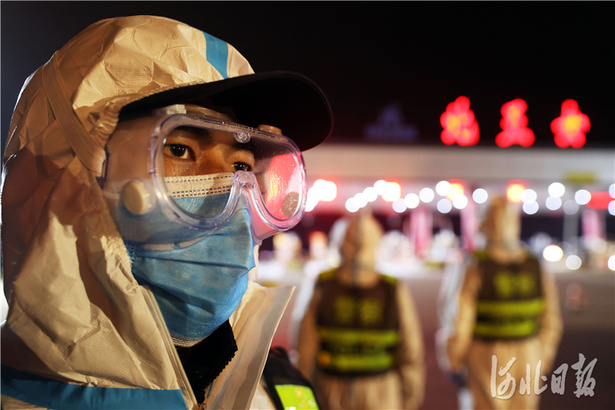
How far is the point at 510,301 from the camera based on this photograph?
149 inches

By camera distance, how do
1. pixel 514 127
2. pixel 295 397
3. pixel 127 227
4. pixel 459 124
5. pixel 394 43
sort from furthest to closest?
pixel 514 127
pixel 459 124
pixel 394 43
pixel 295 397
pixel 127 227

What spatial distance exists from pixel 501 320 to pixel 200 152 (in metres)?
3.51

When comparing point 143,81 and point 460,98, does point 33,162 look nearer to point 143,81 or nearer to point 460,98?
point 143,81

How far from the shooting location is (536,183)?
5922mm

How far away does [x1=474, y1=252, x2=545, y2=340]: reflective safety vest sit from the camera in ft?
12.4

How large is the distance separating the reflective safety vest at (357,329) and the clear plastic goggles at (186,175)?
2209mm

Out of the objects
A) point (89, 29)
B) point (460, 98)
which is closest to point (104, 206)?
point (89, 29)

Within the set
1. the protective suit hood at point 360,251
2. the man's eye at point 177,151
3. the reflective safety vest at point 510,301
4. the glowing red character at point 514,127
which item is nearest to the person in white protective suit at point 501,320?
the reflective safety vest at point 510,301

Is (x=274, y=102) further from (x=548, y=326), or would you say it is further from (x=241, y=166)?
(x=548, y=326)

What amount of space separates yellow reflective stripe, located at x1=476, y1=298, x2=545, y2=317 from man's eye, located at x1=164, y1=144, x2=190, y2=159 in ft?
11.4

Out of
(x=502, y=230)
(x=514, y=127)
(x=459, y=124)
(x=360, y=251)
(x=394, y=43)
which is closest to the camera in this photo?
(x=394, y=43)

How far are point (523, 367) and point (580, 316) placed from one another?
383 cm

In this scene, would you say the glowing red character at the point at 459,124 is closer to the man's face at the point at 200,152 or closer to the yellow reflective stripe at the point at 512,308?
the yellow reflective stripe at the point at 512,308

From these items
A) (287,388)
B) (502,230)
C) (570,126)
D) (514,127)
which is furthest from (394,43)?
(570,126)
